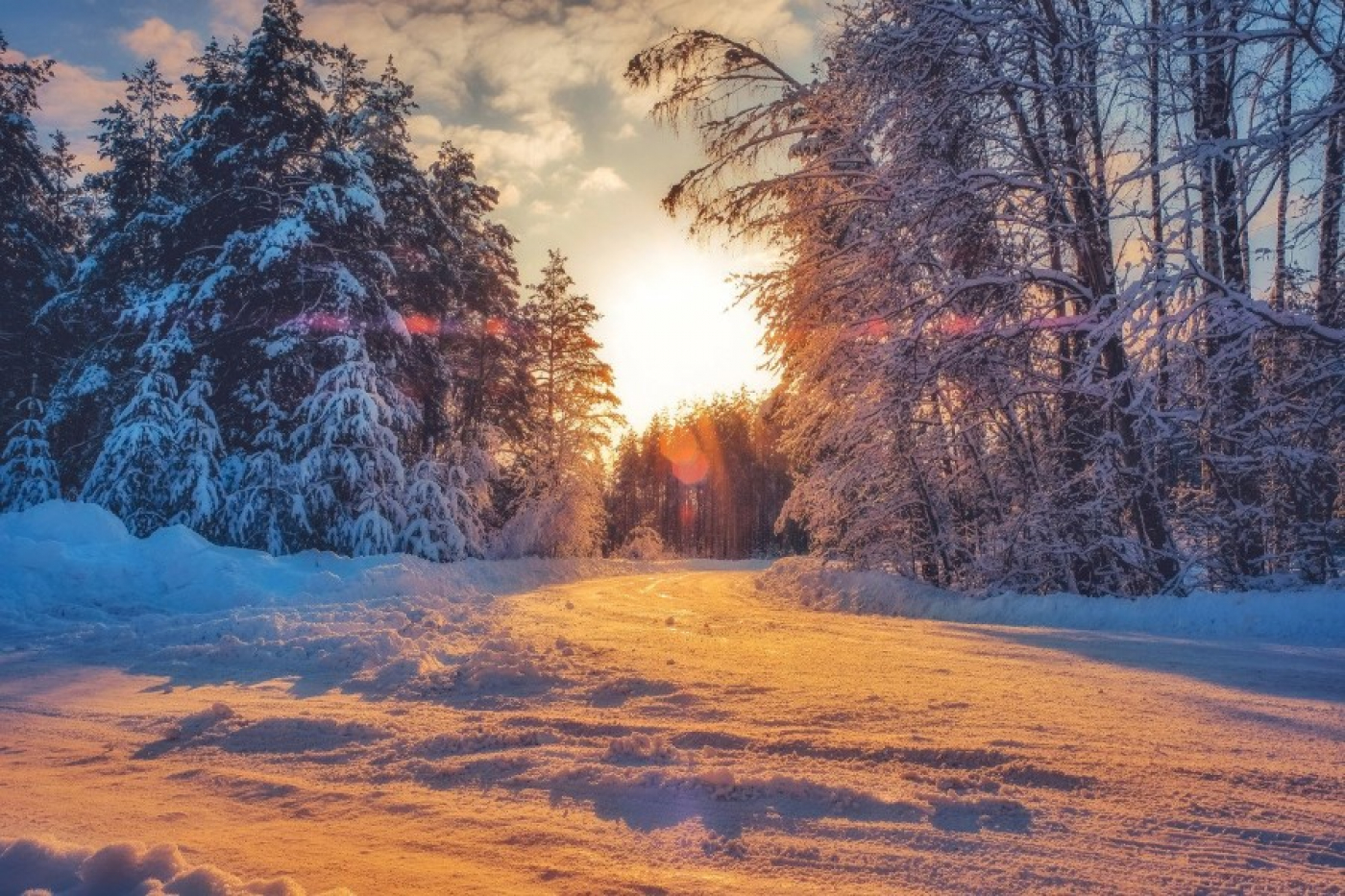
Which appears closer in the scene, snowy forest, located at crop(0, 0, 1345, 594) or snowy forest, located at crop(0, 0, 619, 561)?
snowy forest, located at crop(0, 0, 1345, 594)

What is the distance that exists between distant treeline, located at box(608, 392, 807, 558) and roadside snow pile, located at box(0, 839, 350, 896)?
67.5 m

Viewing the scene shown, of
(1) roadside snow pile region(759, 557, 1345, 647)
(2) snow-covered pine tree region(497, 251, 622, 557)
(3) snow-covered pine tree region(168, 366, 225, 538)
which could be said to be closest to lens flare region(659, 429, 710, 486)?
(2) snow-covered pine tree region(497, 251, 622, 557)

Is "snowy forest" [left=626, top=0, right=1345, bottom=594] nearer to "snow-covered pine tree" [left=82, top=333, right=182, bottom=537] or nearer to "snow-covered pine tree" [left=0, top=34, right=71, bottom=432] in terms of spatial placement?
"snow-covered pine tree" [left=82, top=333, right=182, bottom=537]

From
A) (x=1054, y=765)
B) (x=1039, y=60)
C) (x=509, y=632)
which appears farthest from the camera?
(x=1039, y=60)

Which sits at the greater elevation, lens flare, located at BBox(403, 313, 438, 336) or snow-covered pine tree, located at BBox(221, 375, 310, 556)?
lens flare, located at BBox(403, 313, 438, 336)

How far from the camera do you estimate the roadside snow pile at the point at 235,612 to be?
592 cm

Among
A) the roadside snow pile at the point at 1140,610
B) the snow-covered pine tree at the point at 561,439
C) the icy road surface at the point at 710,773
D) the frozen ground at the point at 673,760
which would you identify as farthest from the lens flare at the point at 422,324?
the icy road surface at the point at 710,773

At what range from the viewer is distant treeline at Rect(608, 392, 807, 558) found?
72188 millimetres

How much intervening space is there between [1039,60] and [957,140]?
1301 mm

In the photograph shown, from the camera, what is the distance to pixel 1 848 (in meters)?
2.33

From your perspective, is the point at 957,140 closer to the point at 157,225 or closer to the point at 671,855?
the point at 671,855

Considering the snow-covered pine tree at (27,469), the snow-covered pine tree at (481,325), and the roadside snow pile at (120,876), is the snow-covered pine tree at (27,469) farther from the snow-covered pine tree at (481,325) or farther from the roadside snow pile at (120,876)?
the roadside snow pile at (120,876)

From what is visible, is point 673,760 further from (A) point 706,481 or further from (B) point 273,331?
(A) point 706,481

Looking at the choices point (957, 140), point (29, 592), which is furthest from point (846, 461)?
point (29, 592)
